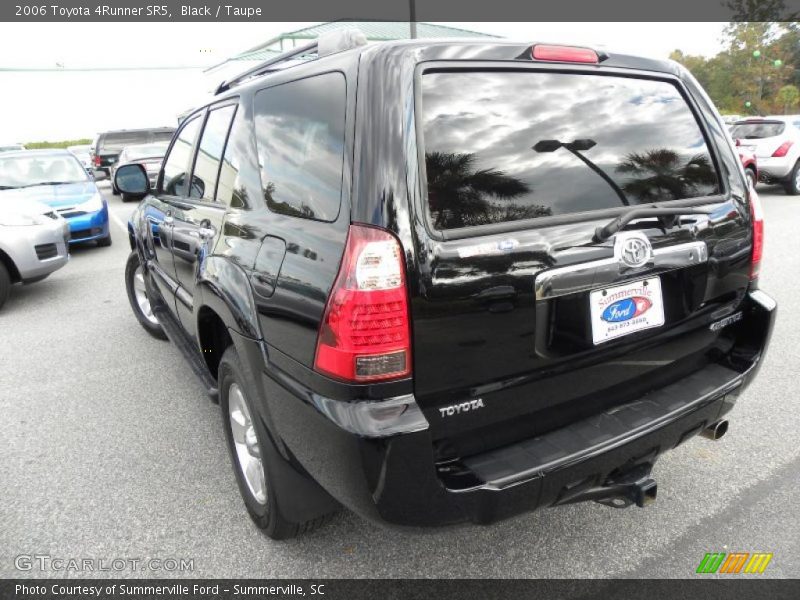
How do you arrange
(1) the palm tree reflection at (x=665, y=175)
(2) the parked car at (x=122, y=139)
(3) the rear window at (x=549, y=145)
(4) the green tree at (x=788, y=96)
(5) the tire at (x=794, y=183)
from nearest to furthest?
1. (3) the rear window at (x=549, y=145)
2. (1) the palm tree reflection at (x=665, y=175)
3. (5) the tire at (x=794, y=183)
4. (2) the parked car at (x=122, y=139)
5. (4) the green tree at (x=788, y=96)

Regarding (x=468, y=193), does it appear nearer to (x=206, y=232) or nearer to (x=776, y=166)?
(x=206, y=232)

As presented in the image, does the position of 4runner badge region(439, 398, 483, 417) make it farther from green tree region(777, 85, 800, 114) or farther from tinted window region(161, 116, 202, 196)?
green tree region(777, 85, 800, 114)

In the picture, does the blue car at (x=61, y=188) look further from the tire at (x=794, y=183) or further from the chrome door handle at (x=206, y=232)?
the tire at (x=794, y=183)

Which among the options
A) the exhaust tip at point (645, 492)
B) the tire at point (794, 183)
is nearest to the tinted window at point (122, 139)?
the tire at point (794, 183)

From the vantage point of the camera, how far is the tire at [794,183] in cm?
1194

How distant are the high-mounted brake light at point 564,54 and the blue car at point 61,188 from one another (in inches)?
316

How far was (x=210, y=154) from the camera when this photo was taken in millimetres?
2941

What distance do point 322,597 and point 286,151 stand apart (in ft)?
5.54

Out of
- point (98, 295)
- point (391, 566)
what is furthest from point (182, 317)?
point (98, 295)

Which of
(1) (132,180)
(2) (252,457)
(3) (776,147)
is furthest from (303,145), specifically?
(3) (776,147)

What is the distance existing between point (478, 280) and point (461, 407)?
40 cm

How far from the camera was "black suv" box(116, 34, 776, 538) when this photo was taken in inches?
65.9

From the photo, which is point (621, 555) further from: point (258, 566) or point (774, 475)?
point (258, 566)

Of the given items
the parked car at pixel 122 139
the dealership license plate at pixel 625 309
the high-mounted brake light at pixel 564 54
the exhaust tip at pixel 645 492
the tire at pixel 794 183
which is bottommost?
the tire at pixel 794 183
